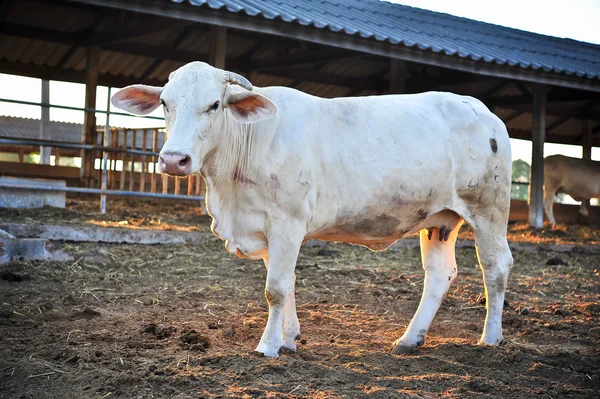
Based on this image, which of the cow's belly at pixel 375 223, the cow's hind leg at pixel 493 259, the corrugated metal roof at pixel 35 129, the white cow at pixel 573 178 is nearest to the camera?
the cow's belly at pixel 375 223

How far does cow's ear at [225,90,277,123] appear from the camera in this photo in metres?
4.04

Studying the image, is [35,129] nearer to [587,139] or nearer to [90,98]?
[90,98]

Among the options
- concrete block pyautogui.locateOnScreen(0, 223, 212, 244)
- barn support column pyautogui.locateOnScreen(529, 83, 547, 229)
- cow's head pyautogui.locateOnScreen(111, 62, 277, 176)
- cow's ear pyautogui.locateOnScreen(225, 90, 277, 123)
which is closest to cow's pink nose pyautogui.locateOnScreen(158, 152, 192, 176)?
cow's head pyautogui.locateOnScreen(111, 62, 277, 176)

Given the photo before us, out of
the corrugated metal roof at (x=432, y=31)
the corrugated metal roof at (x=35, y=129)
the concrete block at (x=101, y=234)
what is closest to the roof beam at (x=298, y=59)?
the corrugated metal roof at (x=432, y=31)

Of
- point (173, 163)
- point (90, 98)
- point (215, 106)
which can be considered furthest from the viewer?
point (90, 98)

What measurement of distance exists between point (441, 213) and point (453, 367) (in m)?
1.23

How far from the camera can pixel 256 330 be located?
4781 millimetres

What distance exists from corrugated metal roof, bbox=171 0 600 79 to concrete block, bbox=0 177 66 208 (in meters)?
3.13

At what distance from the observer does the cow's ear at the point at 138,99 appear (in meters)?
4.36

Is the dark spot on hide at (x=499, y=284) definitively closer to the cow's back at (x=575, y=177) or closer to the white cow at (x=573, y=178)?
the white cow at (x=573, y=178)

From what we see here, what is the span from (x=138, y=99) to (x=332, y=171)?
4.26 ft

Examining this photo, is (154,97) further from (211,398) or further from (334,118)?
(211,398)

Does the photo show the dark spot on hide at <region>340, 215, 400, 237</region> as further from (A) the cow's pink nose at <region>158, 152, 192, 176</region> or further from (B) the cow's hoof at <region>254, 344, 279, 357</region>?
(A) the cow's pink nose at <region>158, 152, 192, 176</region>

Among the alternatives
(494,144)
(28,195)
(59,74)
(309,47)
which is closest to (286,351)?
(494,144)
